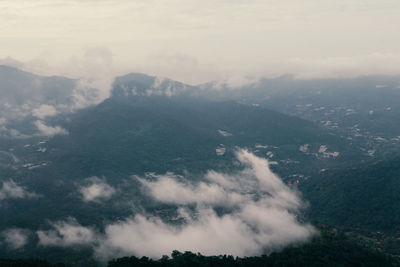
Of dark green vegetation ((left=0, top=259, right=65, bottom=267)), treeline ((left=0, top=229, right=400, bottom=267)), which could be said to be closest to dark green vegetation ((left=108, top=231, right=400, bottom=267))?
treeline ((left=0, top=229, right=400, bottom=267))

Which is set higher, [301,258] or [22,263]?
[301,258]

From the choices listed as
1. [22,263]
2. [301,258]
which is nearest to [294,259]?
[301,258]

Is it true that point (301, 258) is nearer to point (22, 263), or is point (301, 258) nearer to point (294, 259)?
point (294, 259)

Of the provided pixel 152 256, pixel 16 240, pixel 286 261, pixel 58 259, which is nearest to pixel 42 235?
pixel 16 240

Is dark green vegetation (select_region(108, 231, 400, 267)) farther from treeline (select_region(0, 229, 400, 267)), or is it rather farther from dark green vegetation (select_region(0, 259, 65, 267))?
dark green vegetation (select_region(0, 259, 65, 267))

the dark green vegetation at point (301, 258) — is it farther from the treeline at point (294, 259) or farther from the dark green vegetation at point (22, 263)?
the dark green vegetation at point (22, 263)

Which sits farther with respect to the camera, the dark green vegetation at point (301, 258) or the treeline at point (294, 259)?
the dark green vegetation at point (301, 258)

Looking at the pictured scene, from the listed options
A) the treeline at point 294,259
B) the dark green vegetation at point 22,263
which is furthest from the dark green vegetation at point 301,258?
the dark green vegetation at point 22,263

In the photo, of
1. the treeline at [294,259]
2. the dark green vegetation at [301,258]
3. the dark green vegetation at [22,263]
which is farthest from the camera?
the dark green vegetation at [301,258]

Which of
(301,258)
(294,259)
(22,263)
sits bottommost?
(22,263)

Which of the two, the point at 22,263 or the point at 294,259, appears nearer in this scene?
the point at 22,263

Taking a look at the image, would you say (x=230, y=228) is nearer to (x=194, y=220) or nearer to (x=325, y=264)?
(x=194, y=220)
